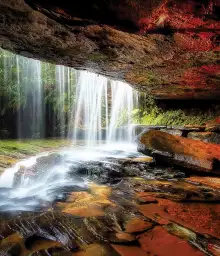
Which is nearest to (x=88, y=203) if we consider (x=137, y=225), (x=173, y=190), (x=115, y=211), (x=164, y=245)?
(x=115, y=211)

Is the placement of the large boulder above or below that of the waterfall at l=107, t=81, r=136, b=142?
below

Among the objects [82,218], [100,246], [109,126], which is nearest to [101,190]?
[82,218]

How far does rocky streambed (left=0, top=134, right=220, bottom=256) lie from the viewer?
246 cm

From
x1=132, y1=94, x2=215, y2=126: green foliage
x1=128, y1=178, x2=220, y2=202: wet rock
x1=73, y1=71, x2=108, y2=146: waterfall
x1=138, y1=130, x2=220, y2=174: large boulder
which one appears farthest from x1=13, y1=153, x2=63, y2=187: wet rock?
x1=73, y1=71, x2=108, y2=146: waterfall

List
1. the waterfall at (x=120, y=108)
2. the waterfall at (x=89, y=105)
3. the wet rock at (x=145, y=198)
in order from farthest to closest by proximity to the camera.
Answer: the waterfall at (x=89, y=105) < the waterfall at (x=120, y=108) < the wet rock at (x=145, y=198)

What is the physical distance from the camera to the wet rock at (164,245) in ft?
7.71

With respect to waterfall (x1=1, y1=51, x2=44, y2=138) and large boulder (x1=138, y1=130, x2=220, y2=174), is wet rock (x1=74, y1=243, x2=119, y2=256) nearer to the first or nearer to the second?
large boulder (x1=138, y1=130, x2=220, y2=174)

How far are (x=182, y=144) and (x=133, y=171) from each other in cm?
159

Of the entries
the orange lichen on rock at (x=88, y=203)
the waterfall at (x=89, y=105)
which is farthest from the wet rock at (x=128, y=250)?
the waterfall at (x=89, y=105)

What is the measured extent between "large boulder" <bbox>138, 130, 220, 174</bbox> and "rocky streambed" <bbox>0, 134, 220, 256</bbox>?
5cm

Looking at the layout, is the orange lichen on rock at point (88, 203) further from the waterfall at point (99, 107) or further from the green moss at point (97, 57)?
the waterfall at point (99, 107)

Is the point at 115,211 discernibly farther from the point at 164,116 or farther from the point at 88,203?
the point at 164,116

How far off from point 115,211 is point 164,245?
1137 millimetres

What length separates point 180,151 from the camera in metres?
5.88
